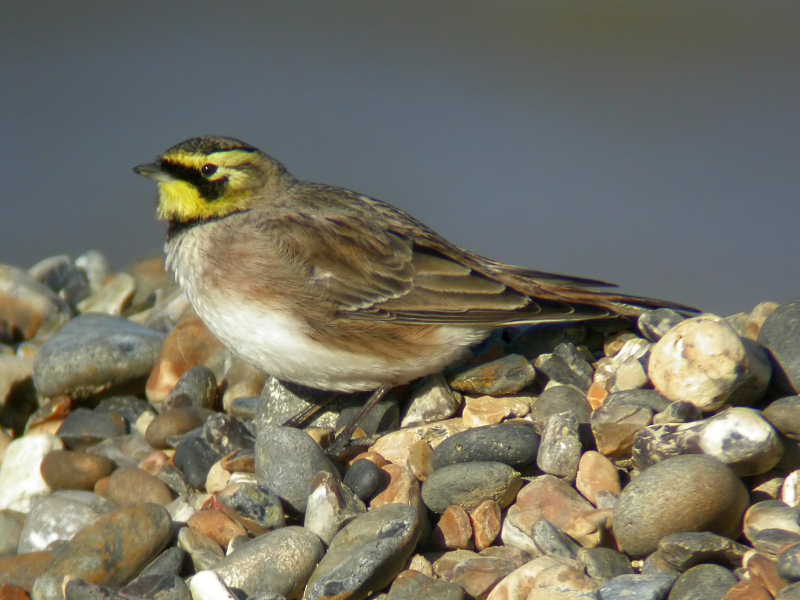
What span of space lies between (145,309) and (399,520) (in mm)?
4650

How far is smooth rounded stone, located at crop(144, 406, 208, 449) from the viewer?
18.3 feet

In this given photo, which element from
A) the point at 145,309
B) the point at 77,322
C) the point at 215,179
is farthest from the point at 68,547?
the point at 145,309

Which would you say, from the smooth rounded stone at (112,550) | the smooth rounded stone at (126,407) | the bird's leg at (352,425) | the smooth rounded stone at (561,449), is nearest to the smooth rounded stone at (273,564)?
the smooth rounded stone at (112,550)

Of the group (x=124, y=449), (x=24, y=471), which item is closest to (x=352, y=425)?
(x=124, y=449)

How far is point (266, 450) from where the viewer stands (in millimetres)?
4617

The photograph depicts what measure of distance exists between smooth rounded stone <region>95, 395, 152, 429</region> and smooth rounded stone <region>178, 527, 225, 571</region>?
72.4 inches

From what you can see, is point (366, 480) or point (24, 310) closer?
point (366, 480)

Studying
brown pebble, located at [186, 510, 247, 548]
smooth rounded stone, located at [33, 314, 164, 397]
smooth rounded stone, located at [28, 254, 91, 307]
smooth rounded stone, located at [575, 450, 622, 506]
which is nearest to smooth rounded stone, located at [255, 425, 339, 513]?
brown pebble, located at [186, 510, 247, 548]

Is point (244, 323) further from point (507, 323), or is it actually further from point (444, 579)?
point (444, 579)

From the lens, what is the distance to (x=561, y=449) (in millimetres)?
4344

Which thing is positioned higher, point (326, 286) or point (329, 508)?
point (326, 286)

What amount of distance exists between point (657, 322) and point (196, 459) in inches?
94.4

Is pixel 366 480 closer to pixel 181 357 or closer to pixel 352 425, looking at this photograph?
pixel 352 425

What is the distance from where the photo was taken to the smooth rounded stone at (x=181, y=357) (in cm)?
629
